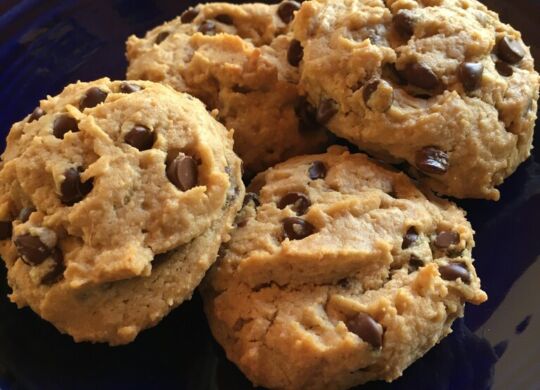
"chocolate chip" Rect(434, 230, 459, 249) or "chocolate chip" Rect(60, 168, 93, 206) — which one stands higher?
"chocolate chip" Rect(60, 168, 93, 206)

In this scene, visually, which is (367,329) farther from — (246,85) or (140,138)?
(246,85)

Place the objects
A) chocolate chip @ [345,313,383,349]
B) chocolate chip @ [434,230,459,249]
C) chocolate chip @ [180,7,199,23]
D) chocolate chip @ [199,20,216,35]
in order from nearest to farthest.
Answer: chocolate chip @ [345,313,383,349] → chocolate chip @ [434,230,459,249] → chocolate chip @ [199,20,216,35] → chocolate chip @ [180,7,199,23]

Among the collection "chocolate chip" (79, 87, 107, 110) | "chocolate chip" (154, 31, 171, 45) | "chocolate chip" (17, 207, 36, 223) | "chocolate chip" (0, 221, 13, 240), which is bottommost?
"chocolate chip" (0, 221, 13, 240)

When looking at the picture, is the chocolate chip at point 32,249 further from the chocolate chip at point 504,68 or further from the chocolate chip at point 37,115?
the chocolate chip at point 504,68

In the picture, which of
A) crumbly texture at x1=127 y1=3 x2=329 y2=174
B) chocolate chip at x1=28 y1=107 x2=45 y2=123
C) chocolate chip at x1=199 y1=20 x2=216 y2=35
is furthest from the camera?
chocolate chip at x1=199 y1=20 x2=216 y2=35

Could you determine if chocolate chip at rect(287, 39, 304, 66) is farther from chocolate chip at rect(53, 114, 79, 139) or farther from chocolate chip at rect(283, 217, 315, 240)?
chocolate chip at rect(53, 114, 79, 139)

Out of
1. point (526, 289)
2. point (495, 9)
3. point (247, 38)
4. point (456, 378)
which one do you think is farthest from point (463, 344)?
point (495, 9)

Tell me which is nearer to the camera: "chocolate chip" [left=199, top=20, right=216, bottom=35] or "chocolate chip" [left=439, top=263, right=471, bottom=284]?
"chocolate chip" [left=439, top=263, right=471, bottom=284]

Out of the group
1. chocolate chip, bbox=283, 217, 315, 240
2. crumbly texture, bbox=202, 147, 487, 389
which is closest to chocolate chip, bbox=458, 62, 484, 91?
crumbly texture, bbox=202, 147, 487, 389
